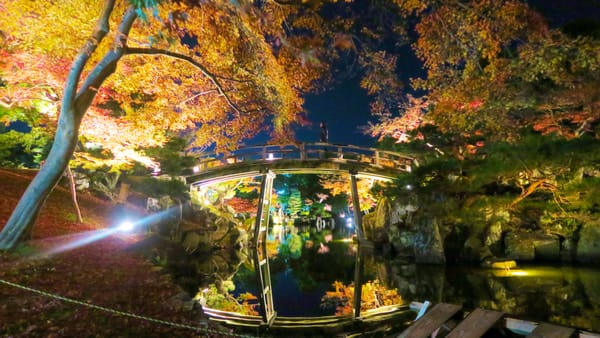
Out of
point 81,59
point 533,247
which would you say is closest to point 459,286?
point 533,247

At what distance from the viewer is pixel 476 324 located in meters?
3.65

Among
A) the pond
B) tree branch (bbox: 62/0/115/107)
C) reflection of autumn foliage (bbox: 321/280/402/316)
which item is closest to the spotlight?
the pond

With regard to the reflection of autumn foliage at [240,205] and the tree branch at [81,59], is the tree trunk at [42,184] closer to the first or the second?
the tree branch at [81,59]

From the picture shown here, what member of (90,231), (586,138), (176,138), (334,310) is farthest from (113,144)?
(586,138)

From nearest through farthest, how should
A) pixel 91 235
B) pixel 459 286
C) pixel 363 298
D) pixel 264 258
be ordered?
pixel 363 298 < pixel 459 286 < pixel 91 235 < pixel 264 258

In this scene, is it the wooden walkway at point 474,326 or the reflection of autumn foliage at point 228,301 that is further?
the reflection of autumn foliage at point 228,301

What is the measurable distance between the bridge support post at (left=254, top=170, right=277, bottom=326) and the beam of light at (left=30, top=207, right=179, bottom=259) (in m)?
5.14

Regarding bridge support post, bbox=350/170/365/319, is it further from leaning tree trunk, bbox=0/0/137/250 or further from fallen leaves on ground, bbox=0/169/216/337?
leaning tree trunk, bbox=0/0/137/250

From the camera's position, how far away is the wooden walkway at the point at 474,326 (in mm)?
3432

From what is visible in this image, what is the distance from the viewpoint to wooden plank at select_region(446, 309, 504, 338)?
349cm

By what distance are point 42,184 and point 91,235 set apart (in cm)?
443

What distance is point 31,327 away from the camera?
416cm

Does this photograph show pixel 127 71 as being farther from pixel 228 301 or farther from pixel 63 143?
pixel 228 301

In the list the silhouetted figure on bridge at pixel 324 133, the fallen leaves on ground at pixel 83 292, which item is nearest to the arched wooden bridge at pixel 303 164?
the silhouetted figure on bridge at pixel 324 133
